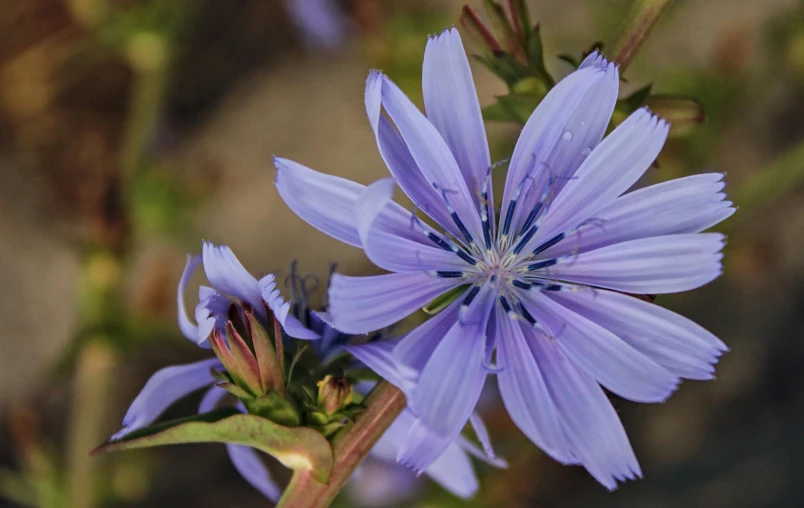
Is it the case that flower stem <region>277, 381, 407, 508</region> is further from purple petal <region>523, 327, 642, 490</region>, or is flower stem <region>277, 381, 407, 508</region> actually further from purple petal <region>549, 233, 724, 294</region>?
purple petal <region>549, 233, 724, 294</region>

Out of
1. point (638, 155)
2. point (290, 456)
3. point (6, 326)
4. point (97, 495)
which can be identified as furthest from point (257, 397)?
point (6, 326)

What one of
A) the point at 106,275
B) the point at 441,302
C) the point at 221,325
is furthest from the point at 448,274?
the point at 106,275

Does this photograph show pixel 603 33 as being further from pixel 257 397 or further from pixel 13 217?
pixel 13 217

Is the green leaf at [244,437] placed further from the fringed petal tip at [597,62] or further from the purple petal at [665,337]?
the fringed petal tip at [597,62]

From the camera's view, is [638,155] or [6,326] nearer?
[638,155]

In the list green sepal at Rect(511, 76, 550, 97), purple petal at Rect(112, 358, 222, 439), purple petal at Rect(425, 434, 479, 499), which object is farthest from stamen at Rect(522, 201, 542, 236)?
purple petal at Rect(112, 358, 222, 439)

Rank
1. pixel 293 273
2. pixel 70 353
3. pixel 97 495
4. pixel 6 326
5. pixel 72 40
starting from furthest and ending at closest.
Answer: pixel 72 40 < pixel 6 326 < pixel 97 495 < pixel 70 353 < pixel 293 273

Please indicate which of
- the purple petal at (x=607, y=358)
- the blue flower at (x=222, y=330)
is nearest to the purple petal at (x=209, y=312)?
the blue flower at (x=222, y=330)
